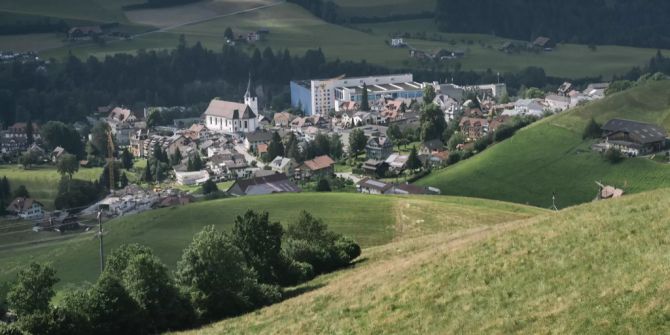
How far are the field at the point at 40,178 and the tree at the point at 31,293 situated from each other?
160 feet

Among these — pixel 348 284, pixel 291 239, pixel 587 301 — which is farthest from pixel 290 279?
pixel 587 301

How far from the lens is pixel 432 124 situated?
83.8m

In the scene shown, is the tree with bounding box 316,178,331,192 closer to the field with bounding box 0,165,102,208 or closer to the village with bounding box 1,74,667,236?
the village with bounding box 1,74,667,236

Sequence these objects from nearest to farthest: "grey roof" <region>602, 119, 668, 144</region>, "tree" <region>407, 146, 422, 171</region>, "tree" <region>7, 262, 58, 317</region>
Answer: "tree" <region>7, 262, 58, 317</region>
"grey roof" <region>602, 119, 668, 144</region>
"tree" <region>407, 146, 422, 171</region>

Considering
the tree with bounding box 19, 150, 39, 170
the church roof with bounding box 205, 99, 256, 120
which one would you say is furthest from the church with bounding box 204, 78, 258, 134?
the tree with bounding box 19, 150, 39, 170

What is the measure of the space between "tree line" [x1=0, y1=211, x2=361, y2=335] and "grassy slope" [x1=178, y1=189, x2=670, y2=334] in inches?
64.8

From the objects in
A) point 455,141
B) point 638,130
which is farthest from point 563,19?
point 638,130

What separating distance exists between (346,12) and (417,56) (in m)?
39.7

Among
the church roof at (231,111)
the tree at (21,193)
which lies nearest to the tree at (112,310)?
the tree at (21,193)

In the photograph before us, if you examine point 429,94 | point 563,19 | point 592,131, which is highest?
point 563,19

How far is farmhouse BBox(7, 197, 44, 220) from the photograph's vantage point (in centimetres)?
6441

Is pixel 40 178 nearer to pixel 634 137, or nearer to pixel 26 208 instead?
pixel 26 208

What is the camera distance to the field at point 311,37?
136 meters

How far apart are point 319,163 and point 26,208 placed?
23745 mm
